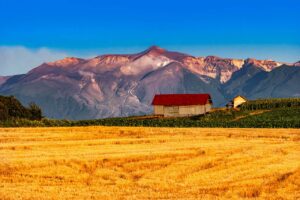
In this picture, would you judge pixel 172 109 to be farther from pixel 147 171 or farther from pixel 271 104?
pixel 147 171

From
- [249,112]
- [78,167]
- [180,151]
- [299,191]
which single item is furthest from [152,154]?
[249,112]

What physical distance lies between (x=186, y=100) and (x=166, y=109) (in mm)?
5130

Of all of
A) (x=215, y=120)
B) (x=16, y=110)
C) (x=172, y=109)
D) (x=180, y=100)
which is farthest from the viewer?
(x=180, y=100)

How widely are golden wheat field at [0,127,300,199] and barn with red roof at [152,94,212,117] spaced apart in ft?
290

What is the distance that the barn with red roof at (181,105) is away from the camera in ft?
449

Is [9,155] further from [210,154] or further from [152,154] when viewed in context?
[210,154]

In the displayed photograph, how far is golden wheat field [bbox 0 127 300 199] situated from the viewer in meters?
28.4

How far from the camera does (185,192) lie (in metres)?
28.7

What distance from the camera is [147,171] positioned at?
113 feet

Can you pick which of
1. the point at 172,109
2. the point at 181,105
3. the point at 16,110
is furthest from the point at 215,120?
the point at 172,109

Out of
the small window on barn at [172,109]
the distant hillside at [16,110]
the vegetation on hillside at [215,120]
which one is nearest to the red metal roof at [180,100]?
the small window on barn at [172,109]

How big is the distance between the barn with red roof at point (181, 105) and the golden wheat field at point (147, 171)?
88454mm

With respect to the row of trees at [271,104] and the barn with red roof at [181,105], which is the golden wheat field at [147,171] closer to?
the row of trees at [271,104]

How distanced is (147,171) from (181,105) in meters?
103
